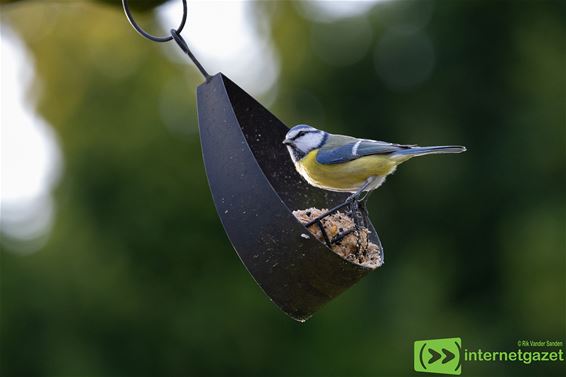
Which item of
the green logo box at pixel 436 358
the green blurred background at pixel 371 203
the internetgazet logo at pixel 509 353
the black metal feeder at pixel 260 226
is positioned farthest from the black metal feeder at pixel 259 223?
the green blurred background at pixel 371 203

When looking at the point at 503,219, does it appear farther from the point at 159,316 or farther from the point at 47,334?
the point at 47,334

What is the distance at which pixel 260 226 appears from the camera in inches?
118

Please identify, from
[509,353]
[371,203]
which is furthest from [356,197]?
[371,203]

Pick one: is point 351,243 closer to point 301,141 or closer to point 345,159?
point 345,159

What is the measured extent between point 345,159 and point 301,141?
0.69 feet

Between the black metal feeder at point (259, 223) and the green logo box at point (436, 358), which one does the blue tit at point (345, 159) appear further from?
the green logo box at point (436, 358)

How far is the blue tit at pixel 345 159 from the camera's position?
3.32 meters

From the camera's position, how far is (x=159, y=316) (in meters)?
7.34

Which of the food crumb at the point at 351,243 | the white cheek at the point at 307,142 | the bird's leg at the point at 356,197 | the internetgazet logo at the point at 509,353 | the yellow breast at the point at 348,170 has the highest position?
the white cheek at the point at 307,142

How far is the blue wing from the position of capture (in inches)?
130

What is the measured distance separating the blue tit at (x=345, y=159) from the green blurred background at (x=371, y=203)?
13.4 ft

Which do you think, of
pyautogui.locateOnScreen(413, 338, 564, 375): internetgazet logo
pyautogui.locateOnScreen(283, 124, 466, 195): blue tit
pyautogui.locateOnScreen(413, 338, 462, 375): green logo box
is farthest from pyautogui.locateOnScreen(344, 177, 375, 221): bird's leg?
pyautogui.locateOnScreen(413, 338, 564, 375): internetgazet logo

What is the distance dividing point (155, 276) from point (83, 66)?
2362 mm

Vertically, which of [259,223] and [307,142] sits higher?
[307,142]
